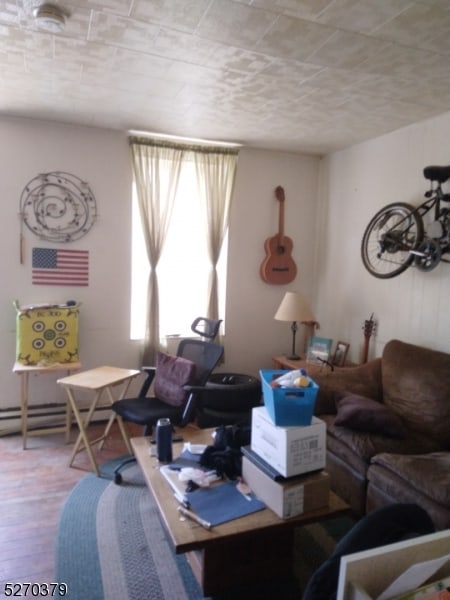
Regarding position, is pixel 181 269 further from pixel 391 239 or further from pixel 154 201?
pixel 391 239

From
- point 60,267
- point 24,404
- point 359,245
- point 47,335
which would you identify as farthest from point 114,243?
point 359,245

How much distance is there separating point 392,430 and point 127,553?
1633mm

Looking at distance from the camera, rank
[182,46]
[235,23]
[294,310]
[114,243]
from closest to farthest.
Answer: [235,23] → [182,46] → [114,243] → [294,310]

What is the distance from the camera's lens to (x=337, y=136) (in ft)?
11.7

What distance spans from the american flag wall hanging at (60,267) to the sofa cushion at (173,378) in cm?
107

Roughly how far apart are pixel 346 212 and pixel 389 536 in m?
3.28

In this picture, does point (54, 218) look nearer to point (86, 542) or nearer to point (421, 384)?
point (86, 542)

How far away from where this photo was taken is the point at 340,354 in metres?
3.77

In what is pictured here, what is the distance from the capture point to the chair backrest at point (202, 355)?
3.07 meters

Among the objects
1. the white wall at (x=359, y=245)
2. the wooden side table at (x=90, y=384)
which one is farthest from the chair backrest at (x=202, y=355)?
the white wall at (x=359, y=245)

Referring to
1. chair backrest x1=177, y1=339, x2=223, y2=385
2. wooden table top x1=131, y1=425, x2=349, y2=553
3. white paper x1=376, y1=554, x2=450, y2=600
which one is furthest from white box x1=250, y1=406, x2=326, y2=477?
chair backrest x1=177, y1=339, x2=223, y2=385

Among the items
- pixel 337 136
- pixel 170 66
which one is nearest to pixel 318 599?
pixel 170 66

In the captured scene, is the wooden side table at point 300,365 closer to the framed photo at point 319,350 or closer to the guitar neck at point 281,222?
the framed photo at point 319,350

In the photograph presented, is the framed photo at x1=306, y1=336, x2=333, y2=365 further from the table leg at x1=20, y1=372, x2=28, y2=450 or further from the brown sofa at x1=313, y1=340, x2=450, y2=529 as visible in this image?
the table leg at x1=20, y1=372, x2=28, y2=450
